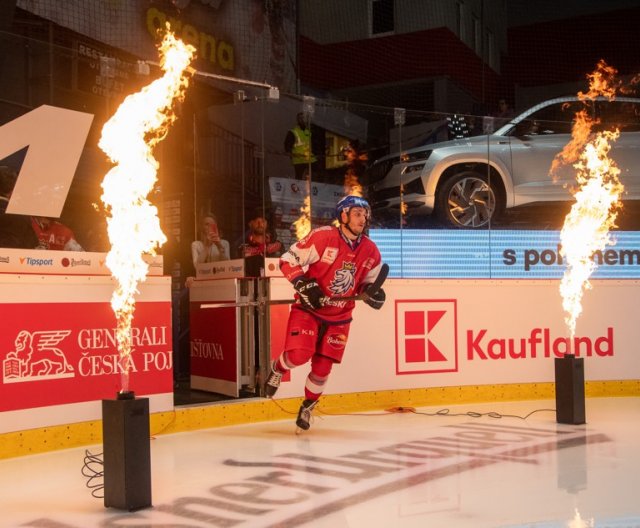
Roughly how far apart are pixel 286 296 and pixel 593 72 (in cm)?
1027

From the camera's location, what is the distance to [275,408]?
632cm

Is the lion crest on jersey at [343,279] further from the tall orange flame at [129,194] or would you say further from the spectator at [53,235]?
the spectator at [53,235]

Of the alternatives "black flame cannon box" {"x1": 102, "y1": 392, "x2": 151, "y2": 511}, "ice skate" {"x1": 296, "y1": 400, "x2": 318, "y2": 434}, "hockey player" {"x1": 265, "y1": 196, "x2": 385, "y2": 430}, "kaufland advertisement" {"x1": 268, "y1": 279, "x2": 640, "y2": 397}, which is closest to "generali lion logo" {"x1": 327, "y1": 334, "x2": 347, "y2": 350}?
"hockey player" {"x1": 265, "y1": 196, "x2": 385, "y2": 430}

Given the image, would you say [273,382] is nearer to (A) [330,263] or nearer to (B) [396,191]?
(A) [330,263]

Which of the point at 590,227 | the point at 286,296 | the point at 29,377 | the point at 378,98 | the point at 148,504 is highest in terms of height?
the point at 378,98

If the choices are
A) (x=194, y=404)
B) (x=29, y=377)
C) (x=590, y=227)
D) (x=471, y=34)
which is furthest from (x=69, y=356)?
(x=471, y=34)

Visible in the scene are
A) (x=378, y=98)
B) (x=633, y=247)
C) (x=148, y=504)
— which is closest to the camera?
(x=148, y=504)

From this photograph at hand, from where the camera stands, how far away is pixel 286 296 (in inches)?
254

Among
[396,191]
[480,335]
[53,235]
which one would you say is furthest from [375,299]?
[53,235]

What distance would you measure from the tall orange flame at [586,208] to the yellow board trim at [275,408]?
84 cm

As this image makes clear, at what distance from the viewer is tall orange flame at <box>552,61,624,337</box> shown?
650 cm

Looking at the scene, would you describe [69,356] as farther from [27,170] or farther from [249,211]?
[249,211]

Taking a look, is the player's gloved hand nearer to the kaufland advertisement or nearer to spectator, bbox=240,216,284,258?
the kaufland advertisement

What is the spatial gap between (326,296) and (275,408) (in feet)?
4.15
